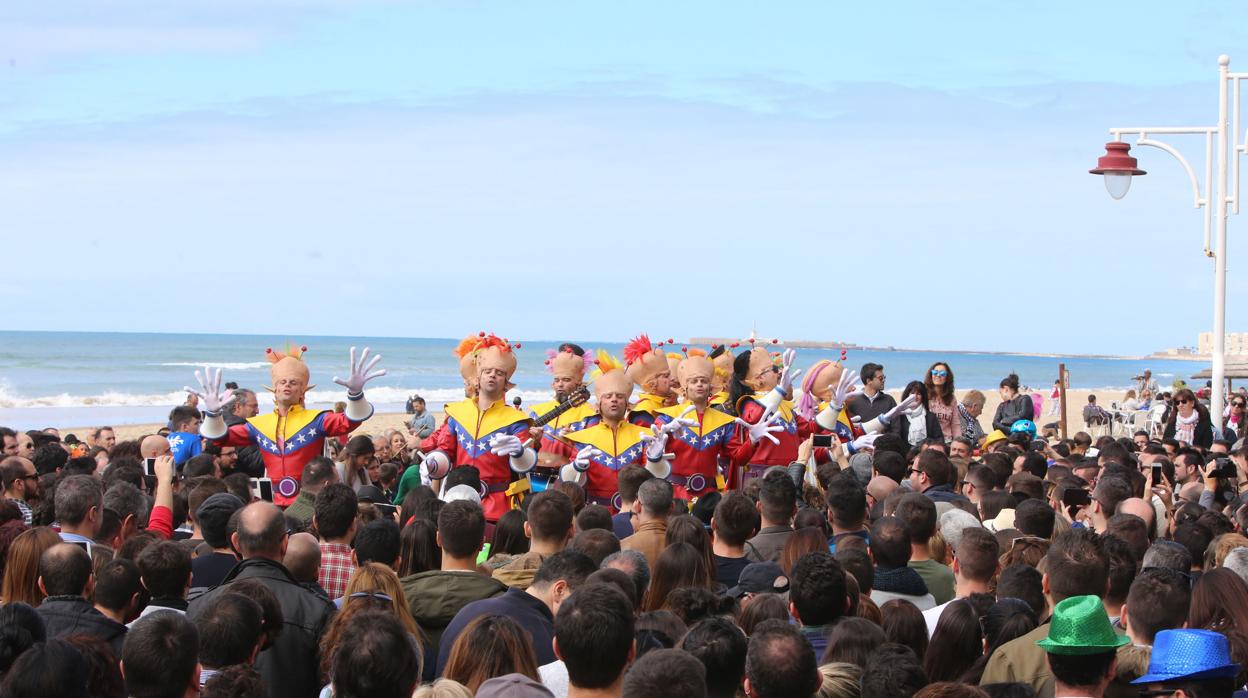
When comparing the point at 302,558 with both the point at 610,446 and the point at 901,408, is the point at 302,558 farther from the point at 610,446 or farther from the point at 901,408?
the point at 901,408

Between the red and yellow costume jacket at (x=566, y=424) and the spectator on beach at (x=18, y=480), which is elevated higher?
the red and yellow costume jacket at (x=566, y=424)

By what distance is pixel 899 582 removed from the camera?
5.33 metres

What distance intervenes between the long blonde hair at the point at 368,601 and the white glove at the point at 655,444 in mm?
4346

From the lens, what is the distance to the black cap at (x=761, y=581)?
5.11 metres

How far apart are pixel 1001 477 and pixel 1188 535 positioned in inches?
93.1

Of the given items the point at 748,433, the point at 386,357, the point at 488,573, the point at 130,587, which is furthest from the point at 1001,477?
the point at 386,357

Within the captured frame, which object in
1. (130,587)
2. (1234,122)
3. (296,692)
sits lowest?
(296,692)

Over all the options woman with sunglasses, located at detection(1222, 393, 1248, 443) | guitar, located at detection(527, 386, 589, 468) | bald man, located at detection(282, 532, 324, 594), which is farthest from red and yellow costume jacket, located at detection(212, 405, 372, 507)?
woman with sunglasses, located at detection(1222, 393, 1248, 443)

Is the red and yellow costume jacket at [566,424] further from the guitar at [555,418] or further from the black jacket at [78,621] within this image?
the black jacket at [78,621]

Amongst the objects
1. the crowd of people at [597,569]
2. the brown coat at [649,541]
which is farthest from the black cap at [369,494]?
the brown coat at [649,541]

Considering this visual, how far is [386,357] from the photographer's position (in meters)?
74.5

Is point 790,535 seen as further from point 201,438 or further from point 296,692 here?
point 201,438

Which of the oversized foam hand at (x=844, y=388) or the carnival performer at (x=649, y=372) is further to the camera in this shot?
the carnival performer at (x=649, y=372)

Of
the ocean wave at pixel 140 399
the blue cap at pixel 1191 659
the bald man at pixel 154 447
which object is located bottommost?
the ocean wave at pixel 140 399
